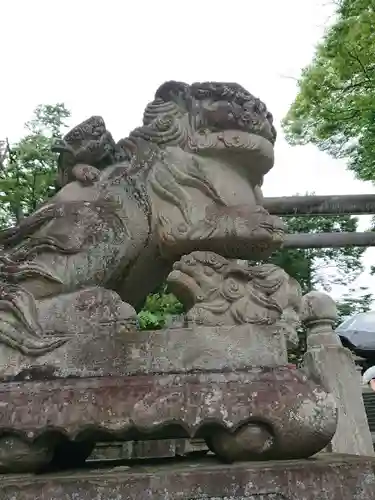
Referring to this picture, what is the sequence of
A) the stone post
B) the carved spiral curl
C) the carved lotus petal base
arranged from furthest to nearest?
the stone post, the carved spiral curl, the carved lotus petal base

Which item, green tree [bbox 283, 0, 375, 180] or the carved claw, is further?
green tree [bbox 283, 0, 375, 180]

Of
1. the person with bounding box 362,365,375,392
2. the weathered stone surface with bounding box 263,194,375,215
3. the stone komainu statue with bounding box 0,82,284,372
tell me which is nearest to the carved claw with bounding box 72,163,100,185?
the stone komainu statue with bounding box 0,82,284,372

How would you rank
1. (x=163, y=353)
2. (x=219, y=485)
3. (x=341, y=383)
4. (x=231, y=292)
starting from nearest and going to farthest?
(x=219, y=485) → (x=163, y=353) → (x=231, y=292) → (x=341, y=383)

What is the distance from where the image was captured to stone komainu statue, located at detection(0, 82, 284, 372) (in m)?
1.96

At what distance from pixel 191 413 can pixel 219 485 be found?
22 cm

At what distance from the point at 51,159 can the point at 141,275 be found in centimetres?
815

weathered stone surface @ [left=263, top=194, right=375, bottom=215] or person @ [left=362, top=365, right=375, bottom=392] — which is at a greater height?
weathered stone surface @ [left=263, top=194, right=375, bottom=215]

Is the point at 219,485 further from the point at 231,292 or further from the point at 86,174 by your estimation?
A: the point at 86,174

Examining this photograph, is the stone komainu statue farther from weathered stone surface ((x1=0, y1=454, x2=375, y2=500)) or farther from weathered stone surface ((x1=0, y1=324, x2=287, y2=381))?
weathered stone surface ((x1=0, y1=454, x2=375, y2=500))


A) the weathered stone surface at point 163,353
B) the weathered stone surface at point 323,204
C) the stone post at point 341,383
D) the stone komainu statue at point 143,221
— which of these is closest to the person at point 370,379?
the stone post at point 341,383

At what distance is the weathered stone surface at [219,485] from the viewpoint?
1.51m

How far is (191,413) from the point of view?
1636 mm

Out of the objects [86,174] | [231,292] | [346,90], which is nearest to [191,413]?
[231,292]

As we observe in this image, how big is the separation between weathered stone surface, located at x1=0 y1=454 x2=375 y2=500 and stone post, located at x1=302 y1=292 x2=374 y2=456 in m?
2.60
